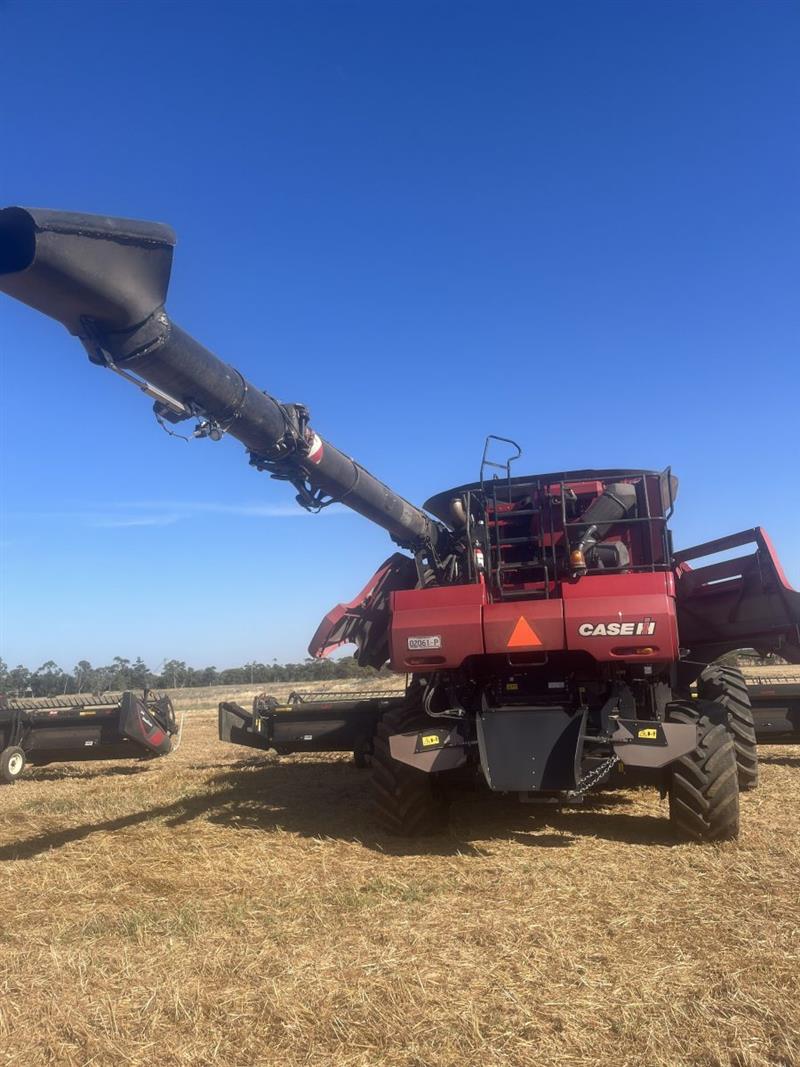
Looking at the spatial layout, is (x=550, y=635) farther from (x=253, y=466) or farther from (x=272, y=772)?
(x=272, y=772)

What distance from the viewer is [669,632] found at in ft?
20.2

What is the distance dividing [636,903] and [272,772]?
7.07 metres

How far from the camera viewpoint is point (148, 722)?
38.8 ft

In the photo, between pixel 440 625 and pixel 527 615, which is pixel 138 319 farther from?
pixel 527 615

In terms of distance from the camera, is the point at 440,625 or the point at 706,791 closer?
the point at 706,791

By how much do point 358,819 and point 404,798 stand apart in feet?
3.33

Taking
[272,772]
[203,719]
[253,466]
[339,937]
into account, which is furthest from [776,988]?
[203,719]

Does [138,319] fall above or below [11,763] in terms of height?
above

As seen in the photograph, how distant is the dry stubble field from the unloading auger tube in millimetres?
3089

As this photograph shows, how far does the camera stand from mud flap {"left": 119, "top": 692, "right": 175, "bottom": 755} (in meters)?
11.3

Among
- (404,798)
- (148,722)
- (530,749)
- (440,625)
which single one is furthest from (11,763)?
(530,749)

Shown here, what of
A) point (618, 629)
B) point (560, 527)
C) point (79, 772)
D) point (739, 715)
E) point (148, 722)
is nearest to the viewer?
point (618, 629)

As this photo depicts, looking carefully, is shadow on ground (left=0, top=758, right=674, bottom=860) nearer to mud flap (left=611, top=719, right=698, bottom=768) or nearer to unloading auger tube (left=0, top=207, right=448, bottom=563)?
mud flap (left=611, top=719, right=698, bottom=768)

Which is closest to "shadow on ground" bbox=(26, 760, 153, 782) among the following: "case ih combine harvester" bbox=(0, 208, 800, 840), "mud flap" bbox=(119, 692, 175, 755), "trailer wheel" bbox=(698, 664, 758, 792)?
"mud flap" bbox=(119, 692, 175, 755)
